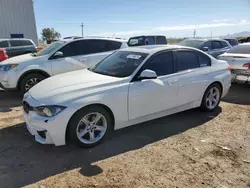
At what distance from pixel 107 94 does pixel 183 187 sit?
5.63 ft

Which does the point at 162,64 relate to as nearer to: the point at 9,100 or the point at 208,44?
the point at 9,100

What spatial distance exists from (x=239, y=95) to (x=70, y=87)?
546cm

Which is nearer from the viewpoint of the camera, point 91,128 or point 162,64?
point 91,128

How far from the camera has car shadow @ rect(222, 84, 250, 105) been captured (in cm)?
633

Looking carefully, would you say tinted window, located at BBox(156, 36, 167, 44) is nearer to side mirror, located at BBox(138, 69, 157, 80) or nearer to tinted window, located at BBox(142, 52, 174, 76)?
tinted window, located at BBox(142, 52, 174, 76)

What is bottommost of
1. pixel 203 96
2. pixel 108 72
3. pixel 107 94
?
pixel 203 96

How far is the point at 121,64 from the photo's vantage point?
4395 mm

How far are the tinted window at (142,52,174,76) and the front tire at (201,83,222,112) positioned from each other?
1.22m

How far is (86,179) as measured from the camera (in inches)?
115

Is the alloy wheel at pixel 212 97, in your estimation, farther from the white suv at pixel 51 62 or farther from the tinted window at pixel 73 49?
the tinted window at pixel 73 49

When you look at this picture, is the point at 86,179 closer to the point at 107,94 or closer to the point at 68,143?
the point at 68,143

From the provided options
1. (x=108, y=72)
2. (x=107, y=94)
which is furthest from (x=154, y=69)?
(x=107, y=94)

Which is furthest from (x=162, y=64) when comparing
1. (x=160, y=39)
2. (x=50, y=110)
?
(x=160, y=39)

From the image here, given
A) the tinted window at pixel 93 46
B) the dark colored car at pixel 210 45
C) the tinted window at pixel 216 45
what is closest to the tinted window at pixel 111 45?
the tinted window at pixel 93 46
